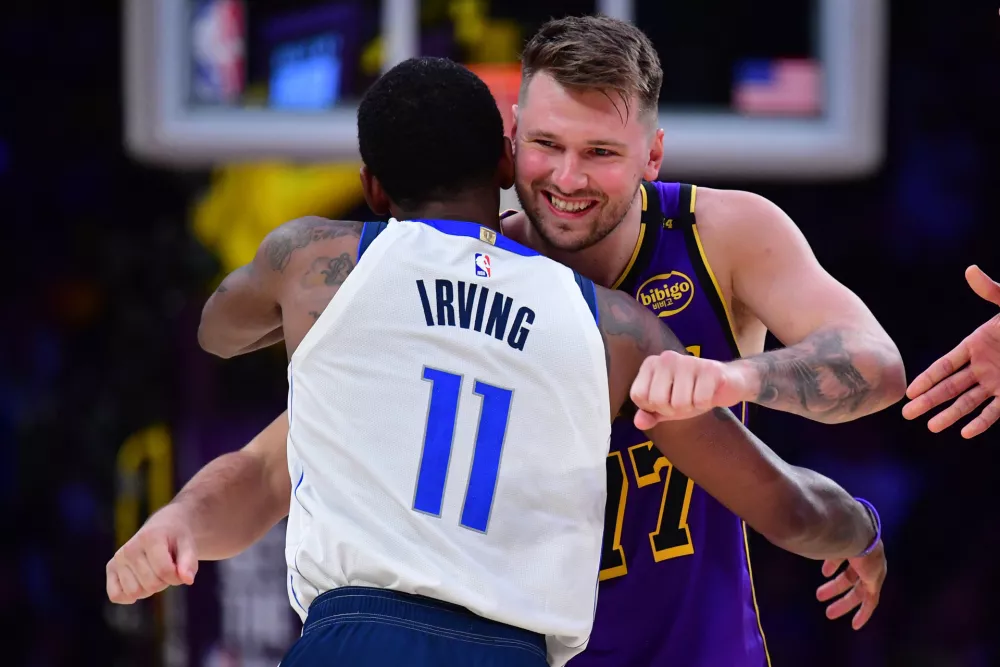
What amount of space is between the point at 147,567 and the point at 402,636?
53 centimetres

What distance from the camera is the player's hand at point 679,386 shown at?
224cm

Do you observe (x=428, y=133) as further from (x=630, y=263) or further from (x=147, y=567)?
(x=147, y=567)

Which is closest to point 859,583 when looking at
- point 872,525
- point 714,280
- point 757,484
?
point 872,525

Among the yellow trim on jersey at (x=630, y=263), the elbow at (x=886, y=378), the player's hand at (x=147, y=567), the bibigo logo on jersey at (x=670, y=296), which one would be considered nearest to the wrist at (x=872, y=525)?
the elbow at (x=886, y=378)

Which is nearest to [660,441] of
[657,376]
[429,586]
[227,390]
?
[657,376]

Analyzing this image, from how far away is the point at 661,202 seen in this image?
3.22 metres

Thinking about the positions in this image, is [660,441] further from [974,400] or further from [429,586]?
[974,400]

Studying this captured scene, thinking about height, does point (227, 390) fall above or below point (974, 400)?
below

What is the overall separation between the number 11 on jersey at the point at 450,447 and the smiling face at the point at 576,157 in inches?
25.9

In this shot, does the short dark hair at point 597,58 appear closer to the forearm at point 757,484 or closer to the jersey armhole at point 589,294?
the jersey armhole at point 589,294

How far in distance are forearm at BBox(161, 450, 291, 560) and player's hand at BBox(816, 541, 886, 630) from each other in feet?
4.19

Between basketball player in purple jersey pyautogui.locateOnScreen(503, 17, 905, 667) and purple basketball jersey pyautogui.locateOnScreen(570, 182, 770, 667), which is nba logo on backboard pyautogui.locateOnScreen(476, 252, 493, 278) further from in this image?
purple basketball jersey pyautogui.locateOnScreen(570, 182, 770, 667)

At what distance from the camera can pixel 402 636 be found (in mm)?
2305

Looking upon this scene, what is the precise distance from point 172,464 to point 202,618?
31.7 inches
